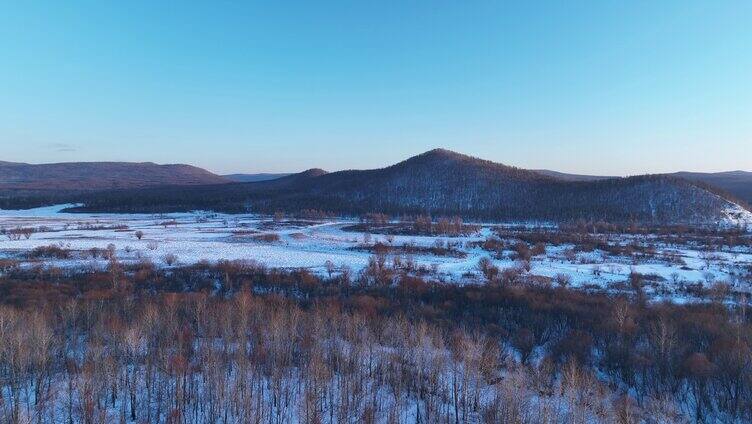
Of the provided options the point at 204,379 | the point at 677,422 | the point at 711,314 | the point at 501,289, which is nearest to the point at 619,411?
the point at 677,422

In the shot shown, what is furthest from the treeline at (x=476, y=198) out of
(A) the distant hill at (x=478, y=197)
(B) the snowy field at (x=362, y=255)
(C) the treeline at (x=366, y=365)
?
(C) the treeline at (x=366, y=365)

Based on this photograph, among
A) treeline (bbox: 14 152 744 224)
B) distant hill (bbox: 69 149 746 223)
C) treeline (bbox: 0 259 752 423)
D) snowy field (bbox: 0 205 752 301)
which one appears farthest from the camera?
distant hill (bbox: 69 149 746 223)

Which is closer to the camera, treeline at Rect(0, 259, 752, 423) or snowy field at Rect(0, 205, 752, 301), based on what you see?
treeline at Rect(0, 259, 752, 423)

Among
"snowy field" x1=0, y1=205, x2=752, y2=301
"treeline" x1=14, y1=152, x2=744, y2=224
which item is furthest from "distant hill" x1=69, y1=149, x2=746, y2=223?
"snowy field" x1=0, y1=205, x2=752, y2=301

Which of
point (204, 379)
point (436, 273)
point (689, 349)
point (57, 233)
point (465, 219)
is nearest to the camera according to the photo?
point (204, 379)

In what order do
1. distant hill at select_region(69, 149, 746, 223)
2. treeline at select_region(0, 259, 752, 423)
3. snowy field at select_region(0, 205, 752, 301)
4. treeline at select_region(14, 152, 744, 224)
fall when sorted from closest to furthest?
treeline at select_region(0, 259, 752, 423) → snowy field at select_region(0, 205, 752, 301) → treeline at select_region(14, 152, 744, 224) → distant hill at select_region(69, 149, 746, 223)

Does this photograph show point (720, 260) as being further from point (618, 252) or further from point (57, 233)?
point (57, 233)

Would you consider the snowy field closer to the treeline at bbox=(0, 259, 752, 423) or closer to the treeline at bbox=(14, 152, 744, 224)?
the treeline at bbox=(0, 259, 752, 423)
